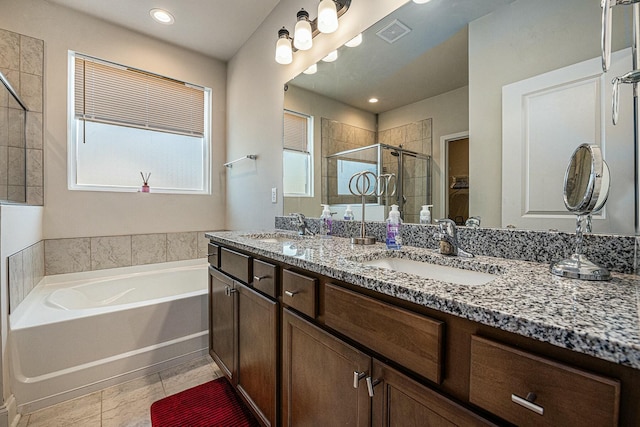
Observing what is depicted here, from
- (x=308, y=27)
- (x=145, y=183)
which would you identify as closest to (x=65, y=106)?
(x=145, y=183)

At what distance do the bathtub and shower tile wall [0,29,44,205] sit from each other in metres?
0.75

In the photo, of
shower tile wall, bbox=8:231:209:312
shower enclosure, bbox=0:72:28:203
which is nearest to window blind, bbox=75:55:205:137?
shower enclosure, bbox=0:72:28:203

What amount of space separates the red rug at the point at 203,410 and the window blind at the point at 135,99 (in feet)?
7.48

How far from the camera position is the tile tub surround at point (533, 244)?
2.40ft

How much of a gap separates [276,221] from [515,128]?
1.63 meters

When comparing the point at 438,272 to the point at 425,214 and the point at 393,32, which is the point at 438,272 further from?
the point at 393,32

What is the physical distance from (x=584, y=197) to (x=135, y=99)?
316 cm

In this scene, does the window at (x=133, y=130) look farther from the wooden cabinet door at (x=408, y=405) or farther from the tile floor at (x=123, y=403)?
the wooden cabinet door at (x=408, y=405)

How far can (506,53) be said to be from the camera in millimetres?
973

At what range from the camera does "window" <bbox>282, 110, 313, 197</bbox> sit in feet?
6.31

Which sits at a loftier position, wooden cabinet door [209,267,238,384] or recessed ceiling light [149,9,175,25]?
recessed ceiling light [149,9,175,25]

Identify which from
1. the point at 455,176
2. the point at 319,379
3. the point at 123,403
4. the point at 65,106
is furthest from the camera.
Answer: the point at 65,106

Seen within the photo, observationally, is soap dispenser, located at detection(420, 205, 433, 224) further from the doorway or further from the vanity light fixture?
the vanity light fixture

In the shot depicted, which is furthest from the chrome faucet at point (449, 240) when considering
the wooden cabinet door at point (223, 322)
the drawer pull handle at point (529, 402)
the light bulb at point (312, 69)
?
the light bulb at point (312, 69)
